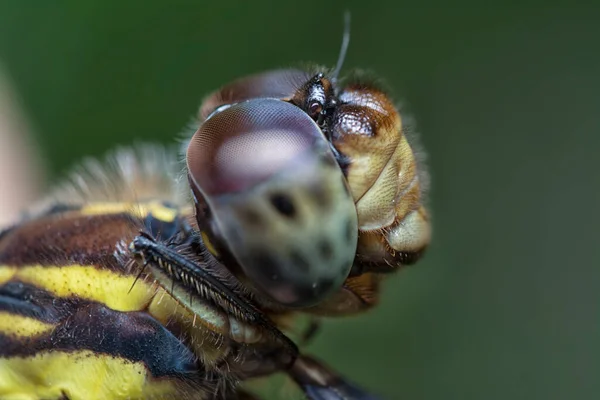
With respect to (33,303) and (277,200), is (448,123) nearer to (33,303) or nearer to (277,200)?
(33,303)

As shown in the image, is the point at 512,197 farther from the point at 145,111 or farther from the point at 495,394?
the point at 145,111

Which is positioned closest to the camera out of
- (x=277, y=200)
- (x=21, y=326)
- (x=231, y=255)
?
(x=277, y=200)

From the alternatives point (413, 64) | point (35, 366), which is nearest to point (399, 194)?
point (35, 366)

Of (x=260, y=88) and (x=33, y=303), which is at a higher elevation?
(x=260, y=88)

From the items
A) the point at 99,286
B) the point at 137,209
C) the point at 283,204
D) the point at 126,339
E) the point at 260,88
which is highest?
the point at 260,88

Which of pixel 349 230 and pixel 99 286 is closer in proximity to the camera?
pixel 349 230

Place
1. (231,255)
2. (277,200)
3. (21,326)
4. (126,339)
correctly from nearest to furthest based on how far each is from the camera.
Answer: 1. (277,200)
2. (231,255)
3. (126,339)
4. (21,326)

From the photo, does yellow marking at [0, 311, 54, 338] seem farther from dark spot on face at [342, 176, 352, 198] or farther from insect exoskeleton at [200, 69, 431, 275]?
dark spot on face at [342, 176, 352, 198]

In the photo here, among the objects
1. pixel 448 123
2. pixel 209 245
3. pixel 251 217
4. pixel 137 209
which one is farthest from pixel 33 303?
pixel 448 123

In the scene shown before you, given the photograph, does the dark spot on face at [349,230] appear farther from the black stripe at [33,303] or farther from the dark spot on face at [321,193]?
the black stripe at [33,303]
